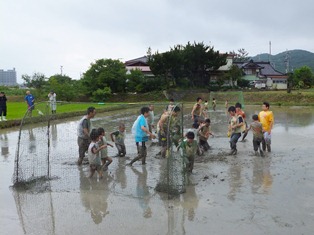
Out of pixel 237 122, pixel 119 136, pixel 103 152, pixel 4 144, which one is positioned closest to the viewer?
pixel 103 152

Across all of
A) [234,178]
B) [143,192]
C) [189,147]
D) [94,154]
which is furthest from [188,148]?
[94,154]

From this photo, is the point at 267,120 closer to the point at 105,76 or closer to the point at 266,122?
the point at 266,122

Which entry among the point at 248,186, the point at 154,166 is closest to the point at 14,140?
the point at 154,166

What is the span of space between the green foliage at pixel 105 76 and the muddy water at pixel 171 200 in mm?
34342

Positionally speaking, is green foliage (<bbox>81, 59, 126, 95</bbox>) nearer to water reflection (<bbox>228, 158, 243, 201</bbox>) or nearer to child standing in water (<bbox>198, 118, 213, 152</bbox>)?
child standing in water (<bbox>198, 118, 213, 152</bbox>)

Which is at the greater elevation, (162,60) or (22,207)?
(162,60)

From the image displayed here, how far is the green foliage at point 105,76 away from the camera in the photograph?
4475 centimetres

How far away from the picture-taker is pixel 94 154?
27.3 ft

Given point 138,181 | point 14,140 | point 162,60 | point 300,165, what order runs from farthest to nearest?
point 162,60, point 14,140, point 300,165, point 138,181

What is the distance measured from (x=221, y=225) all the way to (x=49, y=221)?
2908 mm

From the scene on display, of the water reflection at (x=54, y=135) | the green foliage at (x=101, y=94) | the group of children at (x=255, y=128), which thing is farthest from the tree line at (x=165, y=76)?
the group of children at (x=255, y=128)

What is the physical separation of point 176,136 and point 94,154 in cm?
236

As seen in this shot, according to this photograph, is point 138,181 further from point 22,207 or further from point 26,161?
point 26,161

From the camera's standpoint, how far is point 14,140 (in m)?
14.9
